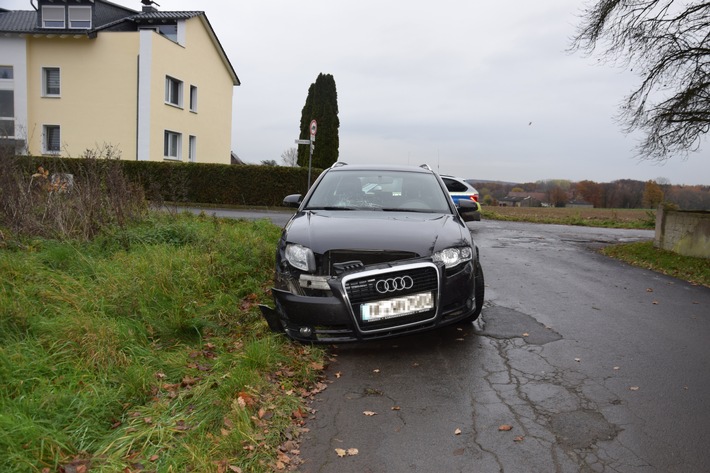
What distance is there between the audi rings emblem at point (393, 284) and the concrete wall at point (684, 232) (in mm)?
8283

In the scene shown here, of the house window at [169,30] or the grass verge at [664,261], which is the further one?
the house window at [169,30]

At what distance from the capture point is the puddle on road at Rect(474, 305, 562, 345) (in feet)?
16.4

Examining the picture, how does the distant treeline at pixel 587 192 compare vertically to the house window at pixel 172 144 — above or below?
below

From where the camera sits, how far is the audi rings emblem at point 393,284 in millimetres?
4066

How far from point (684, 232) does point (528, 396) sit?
28.3 feet

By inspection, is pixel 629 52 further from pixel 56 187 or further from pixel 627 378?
pixel 56 187

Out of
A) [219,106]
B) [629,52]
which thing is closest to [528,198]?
[219,106]

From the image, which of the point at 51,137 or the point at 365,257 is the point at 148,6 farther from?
the point at 365,257

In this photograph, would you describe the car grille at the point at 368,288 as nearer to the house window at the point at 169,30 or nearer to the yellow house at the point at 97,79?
the yellow house at the point at 97,79

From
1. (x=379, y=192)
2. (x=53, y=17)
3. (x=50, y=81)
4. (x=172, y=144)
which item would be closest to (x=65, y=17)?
(x=53, y=17)

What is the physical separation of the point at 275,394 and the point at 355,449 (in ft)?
2.69

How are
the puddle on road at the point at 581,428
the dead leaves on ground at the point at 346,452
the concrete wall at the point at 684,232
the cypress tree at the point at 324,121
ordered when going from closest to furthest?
the dead leaves on ground at the point at 346,452 < the puddle on road at the point at 581,428 < the concrete wall at the point at 684,232 < the cypress tree at the point at 324,121

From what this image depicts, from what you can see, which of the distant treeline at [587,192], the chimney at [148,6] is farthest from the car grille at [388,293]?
the chimney at [148,6]

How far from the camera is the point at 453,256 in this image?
14.5 ft
